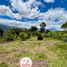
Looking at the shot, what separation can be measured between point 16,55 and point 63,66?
224 inches

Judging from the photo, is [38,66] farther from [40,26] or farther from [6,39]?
[40,26]

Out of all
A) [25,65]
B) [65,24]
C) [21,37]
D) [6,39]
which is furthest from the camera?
[65,24]

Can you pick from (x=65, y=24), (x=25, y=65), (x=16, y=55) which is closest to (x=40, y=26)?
(x=65, y=24)

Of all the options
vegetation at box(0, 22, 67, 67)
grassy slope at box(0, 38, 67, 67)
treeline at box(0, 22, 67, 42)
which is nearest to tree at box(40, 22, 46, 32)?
treeline at box(0, 22, 67, 42)

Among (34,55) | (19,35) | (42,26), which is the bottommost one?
(34,55)

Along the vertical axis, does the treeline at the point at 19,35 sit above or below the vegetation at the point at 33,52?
above

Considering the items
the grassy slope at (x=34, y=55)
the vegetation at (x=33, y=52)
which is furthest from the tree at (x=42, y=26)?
the grassy slope at (x=34, y=55)

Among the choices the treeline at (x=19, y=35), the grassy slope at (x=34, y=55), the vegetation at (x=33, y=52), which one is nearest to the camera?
the grassy slope at (x=34, y=55)

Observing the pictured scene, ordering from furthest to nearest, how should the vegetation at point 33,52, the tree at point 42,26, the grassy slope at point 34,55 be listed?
1. the tree at point 42,26
2. the vegetation at point 33,52
3. the grassy slope at point 34,55

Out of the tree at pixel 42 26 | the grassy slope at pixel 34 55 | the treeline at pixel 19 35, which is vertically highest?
the tree at pixel 42 26

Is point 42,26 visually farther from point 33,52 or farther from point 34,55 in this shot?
point 34,55

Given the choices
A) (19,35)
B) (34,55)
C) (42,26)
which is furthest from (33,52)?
(42,26)

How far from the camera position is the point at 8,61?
17.4 m

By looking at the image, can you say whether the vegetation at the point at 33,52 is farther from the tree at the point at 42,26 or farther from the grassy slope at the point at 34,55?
the tree at the point at 42,26
